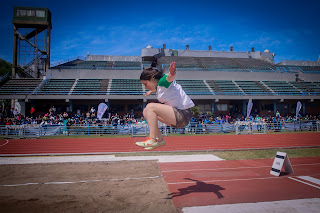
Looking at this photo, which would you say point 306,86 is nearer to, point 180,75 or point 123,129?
point 180,75

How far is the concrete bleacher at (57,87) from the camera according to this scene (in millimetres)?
25627

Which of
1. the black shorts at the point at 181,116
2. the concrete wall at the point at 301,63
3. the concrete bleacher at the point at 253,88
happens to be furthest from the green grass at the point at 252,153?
the concrete wall at the point at 301,63

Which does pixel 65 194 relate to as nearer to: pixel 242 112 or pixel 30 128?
pixel 30 128

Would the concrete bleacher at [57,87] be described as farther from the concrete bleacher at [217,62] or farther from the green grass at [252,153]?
the green grass at [252,153]

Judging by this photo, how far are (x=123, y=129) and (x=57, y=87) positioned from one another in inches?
513

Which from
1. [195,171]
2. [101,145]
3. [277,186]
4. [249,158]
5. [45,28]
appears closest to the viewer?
[277,186]

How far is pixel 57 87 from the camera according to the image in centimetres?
2708

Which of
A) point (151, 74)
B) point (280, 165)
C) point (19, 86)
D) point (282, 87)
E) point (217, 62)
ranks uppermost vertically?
point (217, 62)

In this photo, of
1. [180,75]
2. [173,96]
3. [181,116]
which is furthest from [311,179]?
[180,75]

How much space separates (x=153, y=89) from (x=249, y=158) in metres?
8.67

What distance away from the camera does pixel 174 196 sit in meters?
5.87

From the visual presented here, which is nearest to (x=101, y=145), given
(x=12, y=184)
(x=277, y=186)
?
(x=12, y=184)

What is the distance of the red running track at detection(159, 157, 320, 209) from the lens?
225 inches

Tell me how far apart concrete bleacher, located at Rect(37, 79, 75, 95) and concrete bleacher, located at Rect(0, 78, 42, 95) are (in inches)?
Result: 57.4
